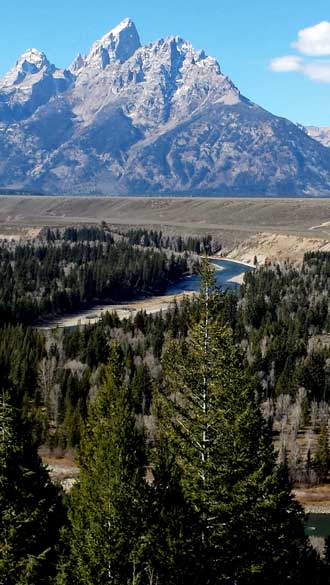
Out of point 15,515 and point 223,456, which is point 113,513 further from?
point 223,456

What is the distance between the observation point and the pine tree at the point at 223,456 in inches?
945

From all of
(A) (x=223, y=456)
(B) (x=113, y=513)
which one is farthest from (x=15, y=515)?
(A) (x=223, y=456)

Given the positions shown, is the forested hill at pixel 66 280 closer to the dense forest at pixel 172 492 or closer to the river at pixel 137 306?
the river at pixel 137 306

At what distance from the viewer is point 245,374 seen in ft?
85.6

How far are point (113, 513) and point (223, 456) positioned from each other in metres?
5.56

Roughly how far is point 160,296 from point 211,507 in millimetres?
156064

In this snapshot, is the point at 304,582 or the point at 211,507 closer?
the point at 211,507

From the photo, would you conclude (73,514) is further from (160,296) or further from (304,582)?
(160,296)

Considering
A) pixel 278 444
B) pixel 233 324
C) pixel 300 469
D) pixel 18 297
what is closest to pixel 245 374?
pixel 300 469

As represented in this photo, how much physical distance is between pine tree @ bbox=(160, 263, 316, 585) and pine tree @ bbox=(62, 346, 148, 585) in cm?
282

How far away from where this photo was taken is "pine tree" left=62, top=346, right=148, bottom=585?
20.2 m

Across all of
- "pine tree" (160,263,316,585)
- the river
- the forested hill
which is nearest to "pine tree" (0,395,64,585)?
"pine tree" (160,263,316,585)

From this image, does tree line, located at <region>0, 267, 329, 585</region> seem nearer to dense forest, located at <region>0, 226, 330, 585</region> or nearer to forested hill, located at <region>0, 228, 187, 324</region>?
dense forest, located at <region>0, 226, 330, 585</region>

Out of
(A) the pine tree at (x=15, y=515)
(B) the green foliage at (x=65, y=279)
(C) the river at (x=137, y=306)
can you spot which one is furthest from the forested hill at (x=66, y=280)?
(A) the pine tree at (x=15, y=515)
